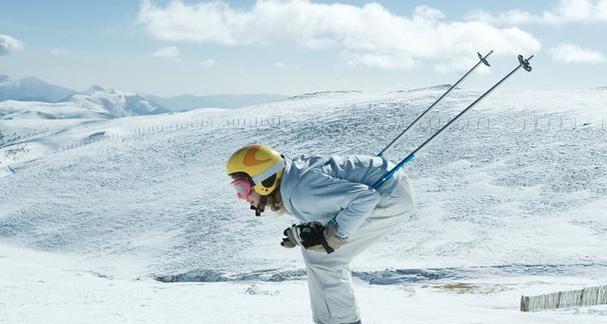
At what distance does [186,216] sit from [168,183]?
13.5m

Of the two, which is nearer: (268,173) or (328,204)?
(328,204)

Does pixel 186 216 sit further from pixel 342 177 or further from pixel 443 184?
pixel 342 177

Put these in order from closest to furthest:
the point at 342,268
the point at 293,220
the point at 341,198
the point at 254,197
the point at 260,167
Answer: the point at 341,198 < the point at 260,167 < the point at 342,268 < the point at 254,197 < the point at 293,220

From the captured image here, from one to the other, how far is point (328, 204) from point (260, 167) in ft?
2.41

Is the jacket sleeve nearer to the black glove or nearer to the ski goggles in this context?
the black glove

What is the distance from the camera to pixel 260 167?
5.66m

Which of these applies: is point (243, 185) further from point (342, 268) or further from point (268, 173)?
point (342, 268)

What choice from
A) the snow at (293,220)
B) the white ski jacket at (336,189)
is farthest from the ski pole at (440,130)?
the snow at (293,220)

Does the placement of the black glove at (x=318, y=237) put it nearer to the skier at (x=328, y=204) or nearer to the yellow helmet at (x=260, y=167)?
the skier at (x=328, y=204)

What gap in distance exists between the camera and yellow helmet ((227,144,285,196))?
5.68 meters

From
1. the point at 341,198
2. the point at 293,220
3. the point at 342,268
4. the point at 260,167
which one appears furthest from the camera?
the point at 293,220

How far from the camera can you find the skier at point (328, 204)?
537 centimetres

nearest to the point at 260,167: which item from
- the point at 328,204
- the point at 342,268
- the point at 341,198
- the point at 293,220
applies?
the point at 328,204

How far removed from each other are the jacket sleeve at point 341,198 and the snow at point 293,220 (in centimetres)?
223
